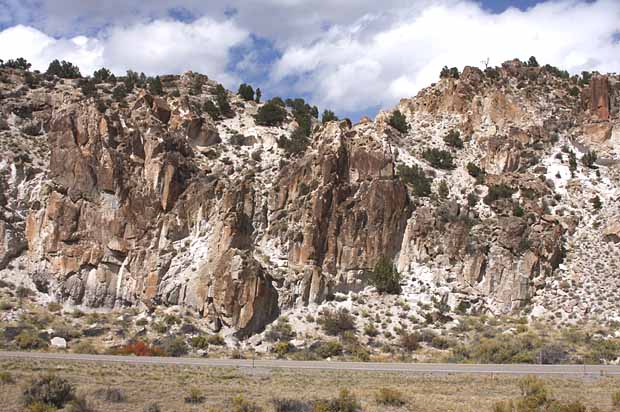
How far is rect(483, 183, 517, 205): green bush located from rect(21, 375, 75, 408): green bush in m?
40.2

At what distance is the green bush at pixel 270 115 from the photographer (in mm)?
62156

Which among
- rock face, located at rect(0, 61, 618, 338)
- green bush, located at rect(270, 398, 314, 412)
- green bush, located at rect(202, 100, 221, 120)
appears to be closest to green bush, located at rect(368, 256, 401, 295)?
rock face, located at rect(0, 61, 618, 338)

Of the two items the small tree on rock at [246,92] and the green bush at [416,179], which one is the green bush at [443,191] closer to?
the green bush at [416,179]

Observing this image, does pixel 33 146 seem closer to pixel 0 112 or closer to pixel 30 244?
pixel 0 112

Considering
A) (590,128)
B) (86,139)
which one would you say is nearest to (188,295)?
(86,139)

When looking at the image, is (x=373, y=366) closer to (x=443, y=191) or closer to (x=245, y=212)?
(x=245, y=212)

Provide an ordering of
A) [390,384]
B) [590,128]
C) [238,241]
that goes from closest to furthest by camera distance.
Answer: [390,384] → [238,241] → [590,128]

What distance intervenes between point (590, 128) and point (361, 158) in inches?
969

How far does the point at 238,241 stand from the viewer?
153 feet

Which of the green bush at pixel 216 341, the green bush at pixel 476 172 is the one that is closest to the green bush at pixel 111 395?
the green bush at pixel 216 341

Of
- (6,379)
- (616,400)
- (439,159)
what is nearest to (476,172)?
(439,159)

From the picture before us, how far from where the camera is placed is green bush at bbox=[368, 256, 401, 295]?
46781mm

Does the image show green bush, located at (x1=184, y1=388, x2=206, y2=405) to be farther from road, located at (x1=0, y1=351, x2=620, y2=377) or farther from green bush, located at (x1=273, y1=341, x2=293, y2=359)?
green bush, located at (x1=273, y1=341, x2=293, y2=359)

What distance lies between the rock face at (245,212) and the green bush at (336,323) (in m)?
2.61
